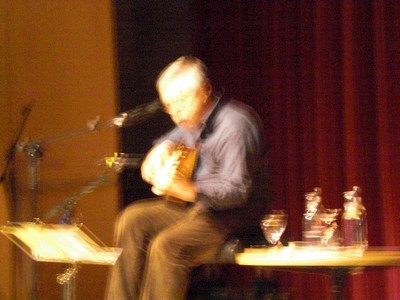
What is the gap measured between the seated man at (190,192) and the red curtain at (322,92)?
1.01 m

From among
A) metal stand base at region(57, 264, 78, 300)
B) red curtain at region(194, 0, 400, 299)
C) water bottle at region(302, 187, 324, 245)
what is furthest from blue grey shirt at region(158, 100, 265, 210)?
red curtain at region(194, 0, 400, 299)

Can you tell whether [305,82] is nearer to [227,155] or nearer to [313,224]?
[313,224]

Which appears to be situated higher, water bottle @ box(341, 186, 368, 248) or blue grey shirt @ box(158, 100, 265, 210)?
blue grey shirt @ box(158, 100, 265, 210)

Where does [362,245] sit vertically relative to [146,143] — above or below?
below

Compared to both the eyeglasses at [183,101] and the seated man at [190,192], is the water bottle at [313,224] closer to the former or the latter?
the seated man at [190,192]

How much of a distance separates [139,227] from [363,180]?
1.38 metres

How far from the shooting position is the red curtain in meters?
3.63

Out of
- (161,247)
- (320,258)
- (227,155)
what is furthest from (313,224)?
(161,247)

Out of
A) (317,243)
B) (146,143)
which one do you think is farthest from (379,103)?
(146,143)

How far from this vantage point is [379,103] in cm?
363

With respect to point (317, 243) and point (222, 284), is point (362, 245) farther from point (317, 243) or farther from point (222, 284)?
point (222, 284)

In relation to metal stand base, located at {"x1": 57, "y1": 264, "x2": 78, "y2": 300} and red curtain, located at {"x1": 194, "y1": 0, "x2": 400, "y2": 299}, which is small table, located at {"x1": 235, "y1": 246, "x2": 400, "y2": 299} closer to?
metal stand base, located at {"x1": 57, "y1": 264, "x2": 78, "y2": 300}

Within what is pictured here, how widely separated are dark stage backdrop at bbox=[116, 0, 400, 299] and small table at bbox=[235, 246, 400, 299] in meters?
1.07

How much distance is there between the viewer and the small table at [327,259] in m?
2.47
